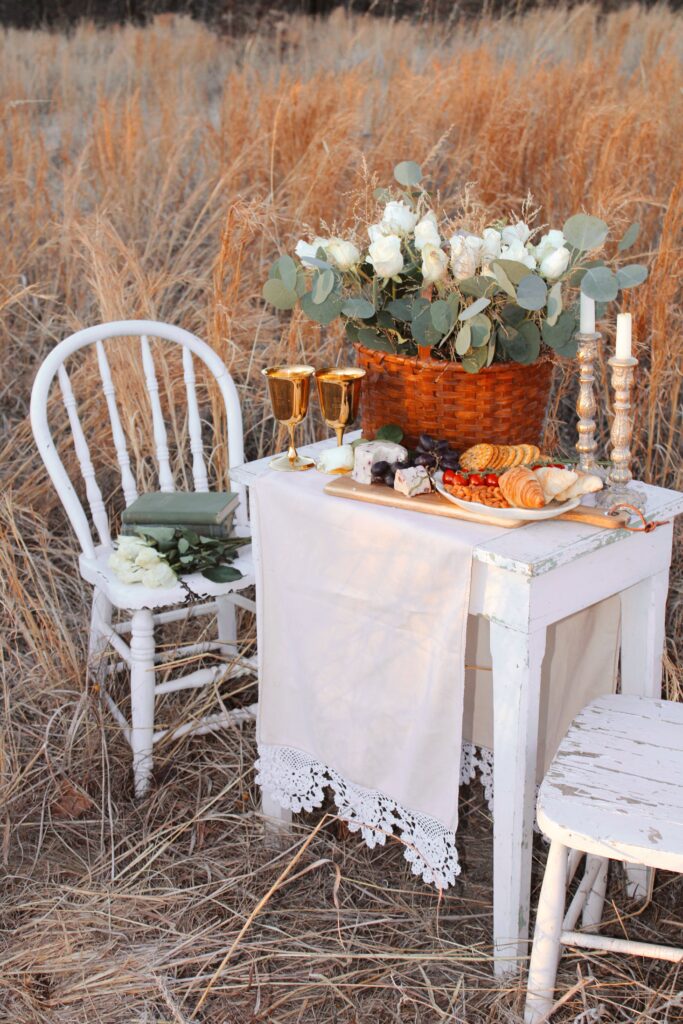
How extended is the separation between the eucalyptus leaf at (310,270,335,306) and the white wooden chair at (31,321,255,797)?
0.61 meters

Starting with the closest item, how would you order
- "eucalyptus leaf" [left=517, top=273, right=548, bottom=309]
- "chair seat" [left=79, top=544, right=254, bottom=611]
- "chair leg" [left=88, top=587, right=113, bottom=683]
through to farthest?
"eucalyptus leaf" [left=517, top=273, right=548, bottom=309] → "chair seat" [left=79, top=544, right=254, bottom=611] → "chair leg" [left=88, top=587, right=113, bottom=683]

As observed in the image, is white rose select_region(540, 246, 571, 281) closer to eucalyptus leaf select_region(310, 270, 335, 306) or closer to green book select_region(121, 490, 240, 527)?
eucalyptus leaf select_region(310, 270, 335, 306)

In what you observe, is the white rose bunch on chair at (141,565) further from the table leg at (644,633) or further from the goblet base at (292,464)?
the table leg at (644,633)

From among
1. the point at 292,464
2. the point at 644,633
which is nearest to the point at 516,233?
the point at 292,464

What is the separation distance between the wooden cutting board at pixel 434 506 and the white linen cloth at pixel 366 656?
0.02m

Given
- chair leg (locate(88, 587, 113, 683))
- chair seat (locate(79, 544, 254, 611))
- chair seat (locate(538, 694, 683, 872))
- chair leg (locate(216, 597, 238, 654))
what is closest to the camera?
chair seat (locate(538, 694, 683, 872))

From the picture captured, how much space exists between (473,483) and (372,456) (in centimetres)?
18

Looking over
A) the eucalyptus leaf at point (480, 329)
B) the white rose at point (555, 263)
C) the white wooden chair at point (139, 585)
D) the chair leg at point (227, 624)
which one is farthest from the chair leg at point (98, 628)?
the white rose at point (555, 263)

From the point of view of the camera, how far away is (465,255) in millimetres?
1486

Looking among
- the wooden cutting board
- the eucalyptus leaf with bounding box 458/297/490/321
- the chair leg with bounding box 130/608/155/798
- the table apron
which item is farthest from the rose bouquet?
the chair leg with bounding box 130/608/155/798

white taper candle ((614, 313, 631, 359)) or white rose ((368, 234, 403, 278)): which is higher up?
white rose ((368, 234, 403, 278))

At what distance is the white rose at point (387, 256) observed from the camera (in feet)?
4.94

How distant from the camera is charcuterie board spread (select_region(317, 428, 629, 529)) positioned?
143 cm

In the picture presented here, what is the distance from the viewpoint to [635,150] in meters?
2.77
